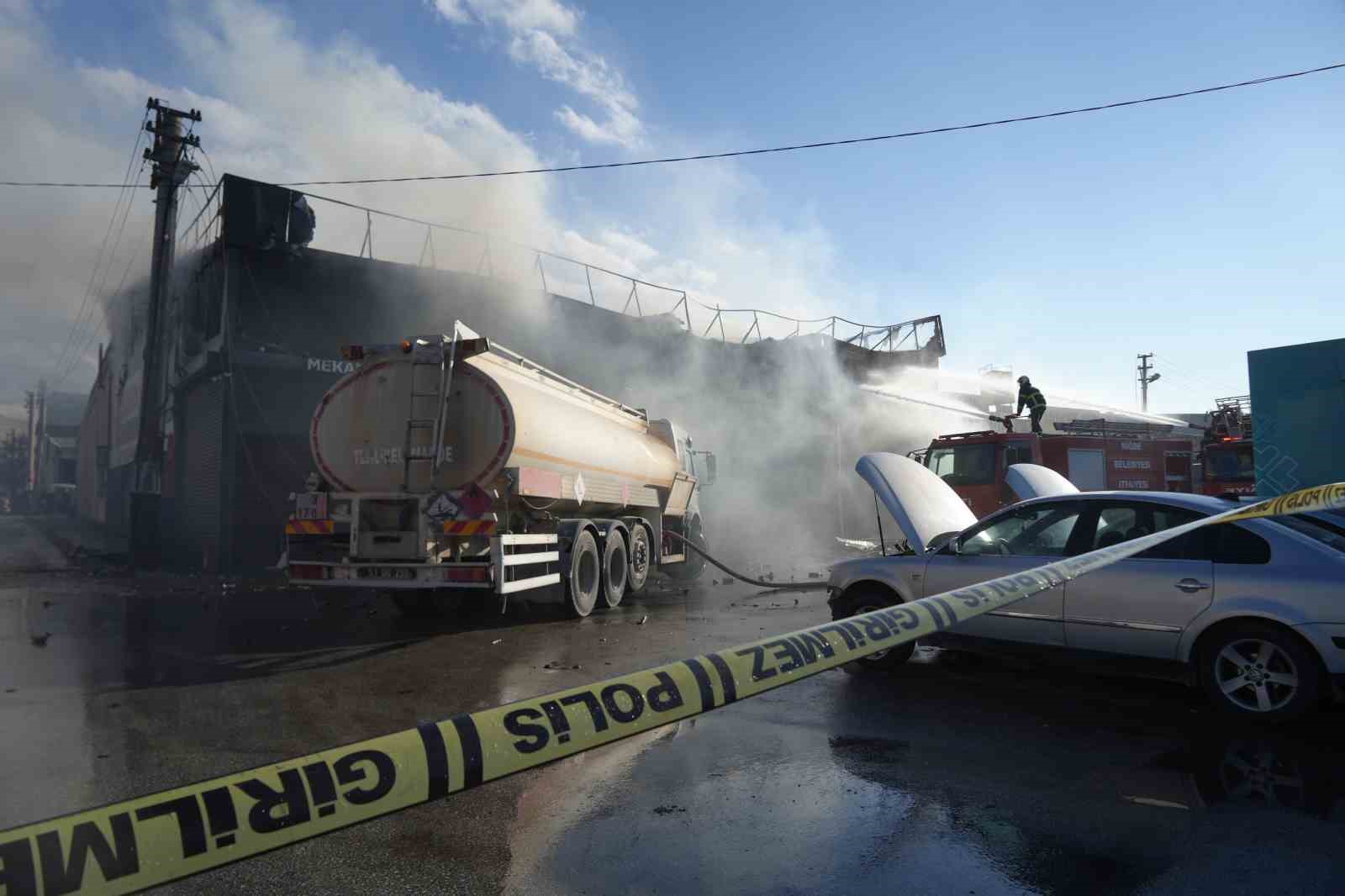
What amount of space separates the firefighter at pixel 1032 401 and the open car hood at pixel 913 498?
8677mm

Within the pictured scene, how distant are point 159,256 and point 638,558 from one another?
1422 centimetres

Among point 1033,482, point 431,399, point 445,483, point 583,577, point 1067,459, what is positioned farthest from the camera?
point 1067,459

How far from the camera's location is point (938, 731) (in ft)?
15.4

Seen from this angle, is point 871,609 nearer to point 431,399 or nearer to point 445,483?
point 445,483

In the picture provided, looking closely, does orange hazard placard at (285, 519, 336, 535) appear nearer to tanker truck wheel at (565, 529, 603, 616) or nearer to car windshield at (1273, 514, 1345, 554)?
tanker truck wheel at (565, 529, 603, 616)

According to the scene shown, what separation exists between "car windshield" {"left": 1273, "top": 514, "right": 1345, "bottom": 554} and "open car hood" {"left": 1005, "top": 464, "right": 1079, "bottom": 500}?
111 inches

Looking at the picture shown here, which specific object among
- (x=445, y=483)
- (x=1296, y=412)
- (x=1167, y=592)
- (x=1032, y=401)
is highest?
(x=1032, y=401)

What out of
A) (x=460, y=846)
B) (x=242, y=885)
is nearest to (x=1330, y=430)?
(x=460, y=846)

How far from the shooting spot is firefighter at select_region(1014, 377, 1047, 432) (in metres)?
14.9

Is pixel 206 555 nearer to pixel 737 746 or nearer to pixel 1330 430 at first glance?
pixel 737 746

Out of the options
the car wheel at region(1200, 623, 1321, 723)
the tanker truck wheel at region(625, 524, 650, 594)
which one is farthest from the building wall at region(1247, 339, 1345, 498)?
the tanker truck wheel at region(625, 524, 650, 594)

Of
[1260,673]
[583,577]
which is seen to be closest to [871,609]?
[1260,673]

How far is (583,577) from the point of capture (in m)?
9.74

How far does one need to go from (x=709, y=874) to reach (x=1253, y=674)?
3744 mm
